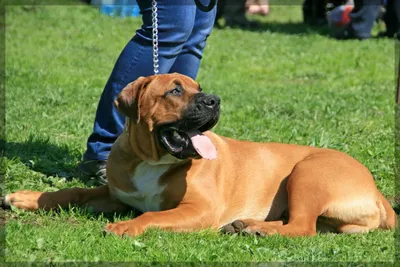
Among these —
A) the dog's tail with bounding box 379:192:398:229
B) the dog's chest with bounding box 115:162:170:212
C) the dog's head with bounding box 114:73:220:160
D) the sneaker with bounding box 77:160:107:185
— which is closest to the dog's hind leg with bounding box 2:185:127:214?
the dog's chest with bounding box 115:162:170:212

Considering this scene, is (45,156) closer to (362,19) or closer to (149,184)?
(149,184)

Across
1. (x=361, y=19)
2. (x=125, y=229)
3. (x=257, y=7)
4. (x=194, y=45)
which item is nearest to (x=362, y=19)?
(x=361, y=19)

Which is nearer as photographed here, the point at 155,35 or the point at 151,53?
the point at 155,35

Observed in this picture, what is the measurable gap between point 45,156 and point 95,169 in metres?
0.71

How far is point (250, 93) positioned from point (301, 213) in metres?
5.09

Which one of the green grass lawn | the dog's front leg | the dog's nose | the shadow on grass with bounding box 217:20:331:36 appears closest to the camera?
the green grass lawn

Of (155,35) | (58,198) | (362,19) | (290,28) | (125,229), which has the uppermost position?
(155,35)

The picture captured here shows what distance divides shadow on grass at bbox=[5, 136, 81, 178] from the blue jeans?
29 centimetres

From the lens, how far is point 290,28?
17.5 m

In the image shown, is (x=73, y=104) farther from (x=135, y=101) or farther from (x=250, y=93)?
(x=135, y=101)

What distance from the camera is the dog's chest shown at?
183 inches

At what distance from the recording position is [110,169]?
15.8ft

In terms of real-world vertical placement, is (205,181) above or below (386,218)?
above

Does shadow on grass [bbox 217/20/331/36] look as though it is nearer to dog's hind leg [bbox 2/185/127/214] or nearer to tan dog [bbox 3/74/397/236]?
tan dog [bbox 3/74/397/236]
